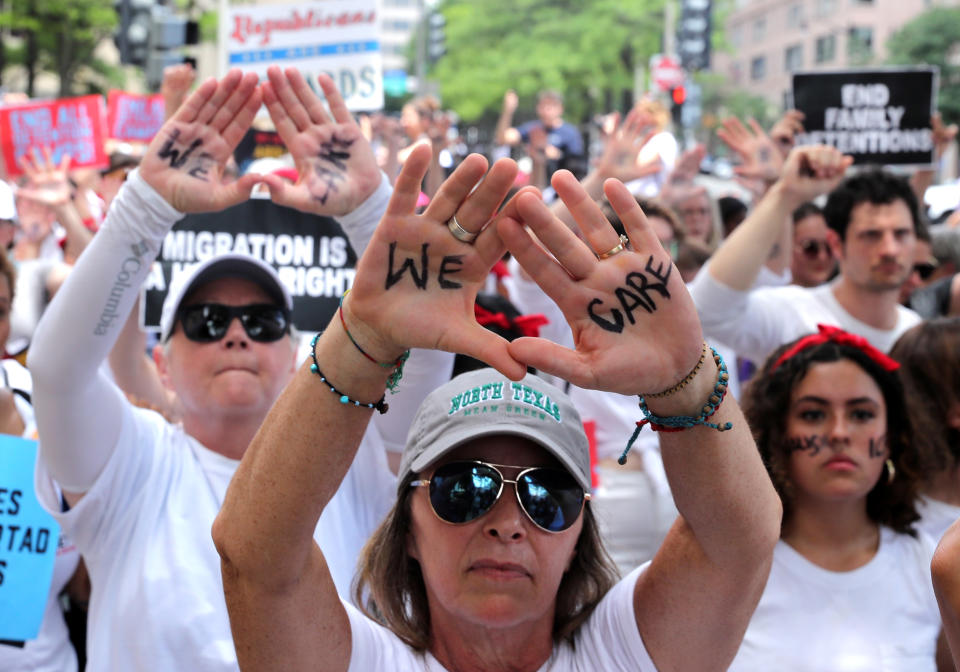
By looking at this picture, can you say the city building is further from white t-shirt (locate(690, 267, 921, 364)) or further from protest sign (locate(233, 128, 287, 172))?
white t-shirt (locate(690, 267, 921, 364))

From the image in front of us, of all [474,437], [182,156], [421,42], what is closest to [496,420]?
[474,437]

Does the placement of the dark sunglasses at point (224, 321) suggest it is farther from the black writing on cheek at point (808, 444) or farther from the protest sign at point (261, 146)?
the protest sign at point (261, 146)

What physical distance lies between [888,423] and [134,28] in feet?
35.0

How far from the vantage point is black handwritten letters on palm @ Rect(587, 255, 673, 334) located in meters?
1.60

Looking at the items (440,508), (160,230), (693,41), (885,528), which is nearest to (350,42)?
(160,230)

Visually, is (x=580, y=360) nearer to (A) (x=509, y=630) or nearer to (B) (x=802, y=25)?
(A) (x=509, y=630)

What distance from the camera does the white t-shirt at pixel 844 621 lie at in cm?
272

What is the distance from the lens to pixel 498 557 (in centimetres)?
191

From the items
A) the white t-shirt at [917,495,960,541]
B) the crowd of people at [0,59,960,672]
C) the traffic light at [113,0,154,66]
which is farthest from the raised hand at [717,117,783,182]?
the traffic light at [113,0,154,66]

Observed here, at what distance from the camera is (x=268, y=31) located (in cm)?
604

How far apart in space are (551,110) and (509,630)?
399 inches

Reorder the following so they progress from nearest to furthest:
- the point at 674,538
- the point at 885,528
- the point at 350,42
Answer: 1. the point at 674,538
2. the point at 885,528
3. the point at 350,42

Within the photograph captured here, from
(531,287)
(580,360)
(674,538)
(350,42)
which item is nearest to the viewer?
(580,360)

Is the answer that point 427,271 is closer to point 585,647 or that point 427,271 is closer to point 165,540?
point 585,647
